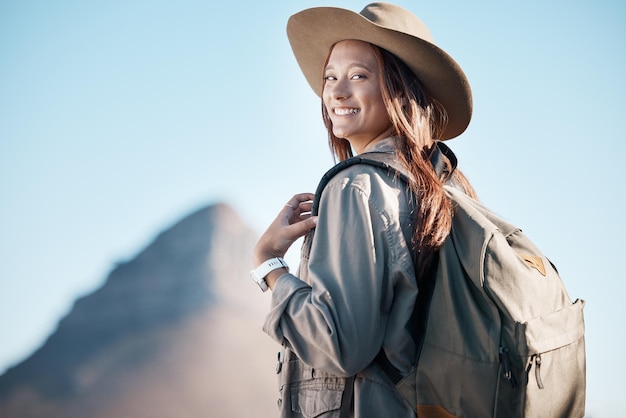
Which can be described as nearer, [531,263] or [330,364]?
[330,364]

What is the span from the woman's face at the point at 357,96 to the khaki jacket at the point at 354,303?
367 mm

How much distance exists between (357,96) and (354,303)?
81 centimetres

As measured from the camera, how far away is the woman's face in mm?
2314

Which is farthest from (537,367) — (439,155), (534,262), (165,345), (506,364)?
→ (165,345)

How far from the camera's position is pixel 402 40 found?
2283 mm

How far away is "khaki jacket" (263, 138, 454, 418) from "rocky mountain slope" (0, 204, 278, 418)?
5247mm

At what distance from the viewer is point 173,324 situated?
7.36 m

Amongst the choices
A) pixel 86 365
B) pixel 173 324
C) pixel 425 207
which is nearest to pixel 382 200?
pixel 425 207

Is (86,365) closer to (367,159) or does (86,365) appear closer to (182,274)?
(182,274)

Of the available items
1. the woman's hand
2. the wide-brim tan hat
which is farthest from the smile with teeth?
the woman's hand

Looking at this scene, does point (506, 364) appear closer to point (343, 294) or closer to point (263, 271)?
point (343, 294)

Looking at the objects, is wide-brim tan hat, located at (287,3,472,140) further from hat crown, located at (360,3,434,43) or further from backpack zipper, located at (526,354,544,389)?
backpack zipper, located at (526,354,544,389)

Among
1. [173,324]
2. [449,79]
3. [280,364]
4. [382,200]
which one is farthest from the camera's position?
[173,324]

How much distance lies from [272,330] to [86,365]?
6140mm
